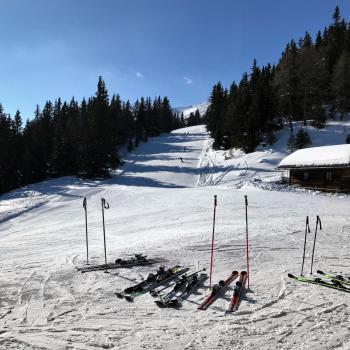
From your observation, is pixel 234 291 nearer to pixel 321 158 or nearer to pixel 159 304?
pixel 159 304

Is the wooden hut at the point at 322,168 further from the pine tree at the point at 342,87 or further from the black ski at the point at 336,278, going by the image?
the black ski at the point at 336,278

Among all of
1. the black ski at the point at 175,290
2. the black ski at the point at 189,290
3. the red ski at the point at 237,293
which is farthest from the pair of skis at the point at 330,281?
the black ski at the point at 175,290

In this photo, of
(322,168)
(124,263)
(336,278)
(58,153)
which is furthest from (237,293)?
(58,153)

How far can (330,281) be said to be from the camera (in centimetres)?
906

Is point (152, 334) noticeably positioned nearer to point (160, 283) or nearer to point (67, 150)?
point (160, 283)

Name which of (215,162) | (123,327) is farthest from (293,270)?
(215,162)

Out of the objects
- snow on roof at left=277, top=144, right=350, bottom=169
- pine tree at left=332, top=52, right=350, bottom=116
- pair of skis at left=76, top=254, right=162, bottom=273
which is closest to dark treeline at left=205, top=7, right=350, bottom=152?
pine tree at left=332, top=52, right=350, bottom=116

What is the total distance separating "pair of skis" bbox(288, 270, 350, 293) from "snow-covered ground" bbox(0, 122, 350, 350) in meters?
0.27

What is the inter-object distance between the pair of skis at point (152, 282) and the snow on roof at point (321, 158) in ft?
85.2

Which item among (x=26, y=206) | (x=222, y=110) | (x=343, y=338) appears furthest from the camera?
(x=222, y=110)

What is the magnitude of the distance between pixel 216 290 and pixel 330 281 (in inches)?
125

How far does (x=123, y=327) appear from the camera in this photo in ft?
21.6

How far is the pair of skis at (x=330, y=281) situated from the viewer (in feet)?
27.6

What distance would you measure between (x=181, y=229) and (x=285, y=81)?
42.4m
